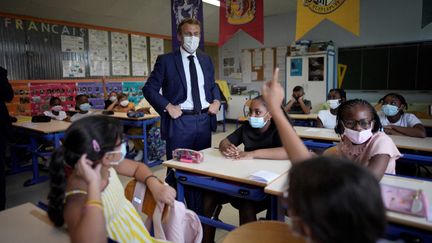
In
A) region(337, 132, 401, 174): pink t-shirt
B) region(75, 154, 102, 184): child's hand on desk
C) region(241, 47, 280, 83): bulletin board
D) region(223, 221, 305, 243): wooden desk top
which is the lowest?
region(223, 221, 305, 243): wooden desk top

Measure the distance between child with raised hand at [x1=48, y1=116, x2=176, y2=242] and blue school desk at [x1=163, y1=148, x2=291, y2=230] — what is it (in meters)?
0.51

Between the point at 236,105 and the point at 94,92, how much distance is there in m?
3.80

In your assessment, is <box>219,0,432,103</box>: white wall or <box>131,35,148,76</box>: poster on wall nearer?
<box>219,0,432,103</box>: white wall

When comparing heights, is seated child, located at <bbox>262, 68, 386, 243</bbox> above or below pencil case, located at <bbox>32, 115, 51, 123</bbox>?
above

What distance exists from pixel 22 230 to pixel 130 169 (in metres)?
0.49

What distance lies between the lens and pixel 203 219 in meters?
1.96

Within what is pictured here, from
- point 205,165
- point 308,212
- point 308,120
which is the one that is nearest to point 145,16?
point 308,120

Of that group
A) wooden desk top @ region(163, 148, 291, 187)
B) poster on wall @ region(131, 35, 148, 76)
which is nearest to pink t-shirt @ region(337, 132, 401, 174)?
wooden desk top @ region(163, 148, 291, 187)

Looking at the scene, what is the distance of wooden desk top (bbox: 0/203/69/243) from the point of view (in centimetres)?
112

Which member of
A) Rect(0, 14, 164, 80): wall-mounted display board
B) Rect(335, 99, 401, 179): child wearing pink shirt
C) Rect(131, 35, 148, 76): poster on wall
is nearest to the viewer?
Rect(335, 99, 401, 179): child wearing pink shirt

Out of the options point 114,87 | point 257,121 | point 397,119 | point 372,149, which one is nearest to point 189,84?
point 257,121

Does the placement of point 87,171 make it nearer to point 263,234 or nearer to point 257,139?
point 263,234

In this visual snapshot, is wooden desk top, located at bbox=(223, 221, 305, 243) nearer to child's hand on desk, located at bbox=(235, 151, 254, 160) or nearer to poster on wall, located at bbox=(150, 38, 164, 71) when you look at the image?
child's hand on desk, located at bbox=(235, 151, 254, 160)

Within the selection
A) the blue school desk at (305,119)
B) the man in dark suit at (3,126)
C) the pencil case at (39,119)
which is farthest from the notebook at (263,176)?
the pencil case at (39,119)
